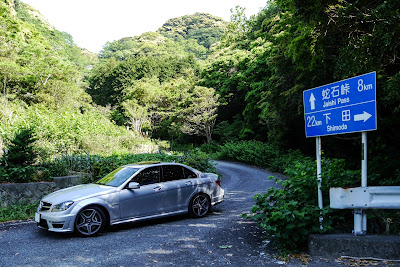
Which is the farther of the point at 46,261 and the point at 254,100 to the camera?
the point at 254,100

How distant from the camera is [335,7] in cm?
813

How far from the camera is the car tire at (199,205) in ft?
25.3

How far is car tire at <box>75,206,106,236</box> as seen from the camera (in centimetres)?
623

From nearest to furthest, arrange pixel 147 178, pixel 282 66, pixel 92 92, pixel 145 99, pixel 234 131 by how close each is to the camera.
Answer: pixel 147 178
pixel 282 66
pixel 234 131
pixel 145 99
pixel 92 92

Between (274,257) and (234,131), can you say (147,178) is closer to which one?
(274,257)

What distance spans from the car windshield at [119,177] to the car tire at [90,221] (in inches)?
32.2

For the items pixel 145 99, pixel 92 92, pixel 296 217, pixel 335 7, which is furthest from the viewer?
A: pixel 92 92

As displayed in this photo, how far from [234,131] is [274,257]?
93.5 feet

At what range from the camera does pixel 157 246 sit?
5.51 m

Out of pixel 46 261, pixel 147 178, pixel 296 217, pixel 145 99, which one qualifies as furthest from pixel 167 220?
pixel 145 99

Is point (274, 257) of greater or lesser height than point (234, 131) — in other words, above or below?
below

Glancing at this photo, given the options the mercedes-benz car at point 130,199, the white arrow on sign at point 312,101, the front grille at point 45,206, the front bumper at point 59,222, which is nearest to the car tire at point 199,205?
the mercedes-benz car at point 130,199

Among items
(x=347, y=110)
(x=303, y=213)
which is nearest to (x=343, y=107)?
(x=347, y=110)

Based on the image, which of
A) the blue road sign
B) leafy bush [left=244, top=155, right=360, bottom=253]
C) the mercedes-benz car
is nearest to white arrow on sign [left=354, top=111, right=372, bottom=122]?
the blue road sign
